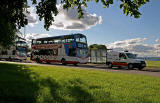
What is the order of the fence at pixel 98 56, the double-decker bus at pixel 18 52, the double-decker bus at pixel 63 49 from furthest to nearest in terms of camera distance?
1. the double-decker bus at pixel 18 52
2. the fence at pixel 98 56
3. the double-decker bus at pixel 63 49

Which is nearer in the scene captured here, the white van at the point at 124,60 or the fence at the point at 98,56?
the white van at the point at 124,60

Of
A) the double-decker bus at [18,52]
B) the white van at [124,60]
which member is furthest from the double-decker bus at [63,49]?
the double-decker bus at [18,52]

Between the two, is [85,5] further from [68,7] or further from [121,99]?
[121,99]

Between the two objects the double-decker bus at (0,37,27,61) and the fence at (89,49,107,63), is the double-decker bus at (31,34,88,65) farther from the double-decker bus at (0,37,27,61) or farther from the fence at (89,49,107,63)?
the double-decker bus at (0,37,27,61)

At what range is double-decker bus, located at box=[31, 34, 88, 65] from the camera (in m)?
20.9

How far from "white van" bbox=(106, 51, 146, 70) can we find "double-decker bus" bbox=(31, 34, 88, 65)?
423cm

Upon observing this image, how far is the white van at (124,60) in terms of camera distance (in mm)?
16750

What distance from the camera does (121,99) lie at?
144 inches

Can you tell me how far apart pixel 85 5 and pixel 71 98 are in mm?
3905

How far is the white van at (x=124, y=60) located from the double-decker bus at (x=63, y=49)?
4232 mm

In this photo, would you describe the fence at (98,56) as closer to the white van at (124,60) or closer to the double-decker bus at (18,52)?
the white van at (124,60)

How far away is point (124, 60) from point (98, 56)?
893 cm

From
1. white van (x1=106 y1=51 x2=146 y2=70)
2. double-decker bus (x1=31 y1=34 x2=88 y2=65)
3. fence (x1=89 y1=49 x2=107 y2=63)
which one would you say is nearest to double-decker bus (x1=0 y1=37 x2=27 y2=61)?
double-decker bus (x1=31 y1=34 x2=88 y2=65)

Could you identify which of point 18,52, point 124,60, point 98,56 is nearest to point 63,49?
point 98,56
